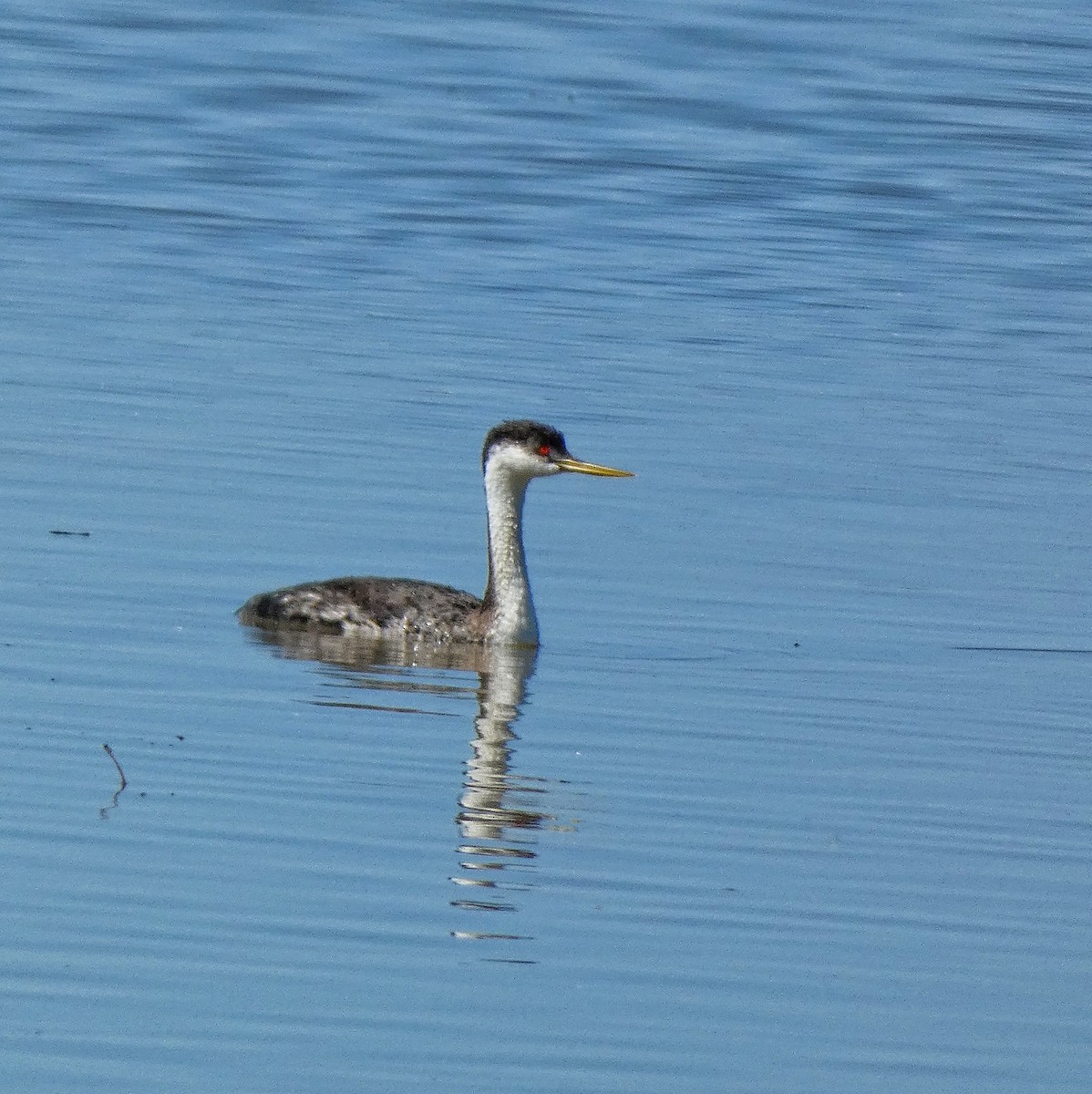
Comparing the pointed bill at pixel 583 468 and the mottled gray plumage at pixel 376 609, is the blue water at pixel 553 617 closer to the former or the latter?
the mottled gray plumage at pixel 376 609

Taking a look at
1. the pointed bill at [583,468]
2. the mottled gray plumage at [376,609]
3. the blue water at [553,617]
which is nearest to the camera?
the blue water at [553,617]

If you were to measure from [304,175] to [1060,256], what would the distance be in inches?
299

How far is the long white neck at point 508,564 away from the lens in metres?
13.0

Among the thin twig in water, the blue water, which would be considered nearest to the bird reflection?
the blue water

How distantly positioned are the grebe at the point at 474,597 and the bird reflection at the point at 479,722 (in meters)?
0.07

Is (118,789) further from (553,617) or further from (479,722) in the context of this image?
(553,617)

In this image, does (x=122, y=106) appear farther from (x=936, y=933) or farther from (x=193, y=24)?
(x=936, y=933)

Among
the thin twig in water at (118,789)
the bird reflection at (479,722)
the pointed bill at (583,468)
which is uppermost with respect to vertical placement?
the pointed bill at (583,468)

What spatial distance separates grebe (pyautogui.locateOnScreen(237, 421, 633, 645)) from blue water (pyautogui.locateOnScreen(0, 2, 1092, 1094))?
199 millimetres

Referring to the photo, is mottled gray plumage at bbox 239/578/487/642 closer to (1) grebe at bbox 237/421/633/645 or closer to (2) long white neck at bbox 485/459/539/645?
(1) grebe at bbox 237/421/633/645

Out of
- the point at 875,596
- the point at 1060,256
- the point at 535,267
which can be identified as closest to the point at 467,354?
the point at 535,267

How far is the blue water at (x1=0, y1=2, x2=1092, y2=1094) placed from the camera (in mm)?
7762

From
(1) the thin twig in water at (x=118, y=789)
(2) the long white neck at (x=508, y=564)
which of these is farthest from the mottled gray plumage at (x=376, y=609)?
(1) the thin twig in water at (x=118, y=789)

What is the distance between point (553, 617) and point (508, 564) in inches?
15.9
